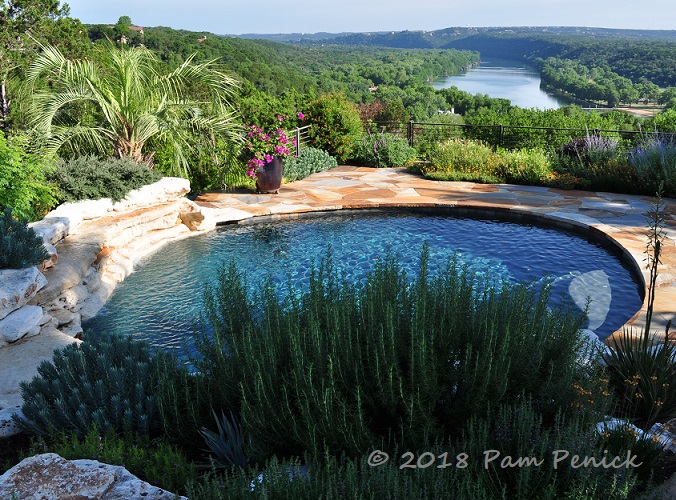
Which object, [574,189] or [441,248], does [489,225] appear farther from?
[574,189]

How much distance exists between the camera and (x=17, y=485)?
237 cm

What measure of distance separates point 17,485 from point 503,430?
203 centimetres

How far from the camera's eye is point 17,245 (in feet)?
16.2

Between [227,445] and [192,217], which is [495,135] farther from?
[227,445]

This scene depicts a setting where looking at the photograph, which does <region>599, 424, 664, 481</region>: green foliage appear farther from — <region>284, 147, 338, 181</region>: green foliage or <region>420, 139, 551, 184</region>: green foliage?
<region>284, 147, 338, 181</region>: green foliage

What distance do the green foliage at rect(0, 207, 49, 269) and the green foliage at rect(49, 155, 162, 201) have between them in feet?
7.80

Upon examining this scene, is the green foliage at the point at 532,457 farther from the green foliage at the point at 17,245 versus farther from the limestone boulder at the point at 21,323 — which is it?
the green foliage at the point at 17,245

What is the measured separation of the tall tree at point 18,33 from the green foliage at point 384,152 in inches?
266

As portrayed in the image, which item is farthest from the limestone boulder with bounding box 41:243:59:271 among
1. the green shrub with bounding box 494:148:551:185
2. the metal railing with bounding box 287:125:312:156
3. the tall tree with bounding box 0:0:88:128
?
the green shrub with bounding box 494:148:551:185

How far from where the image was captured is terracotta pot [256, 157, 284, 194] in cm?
1025

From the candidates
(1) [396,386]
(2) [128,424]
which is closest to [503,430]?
(1) [396,386]

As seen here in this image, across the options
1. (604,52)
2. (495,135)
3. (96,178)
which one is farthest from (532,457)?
(604,52)

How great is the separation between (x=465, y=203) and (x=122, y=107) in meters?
5.45

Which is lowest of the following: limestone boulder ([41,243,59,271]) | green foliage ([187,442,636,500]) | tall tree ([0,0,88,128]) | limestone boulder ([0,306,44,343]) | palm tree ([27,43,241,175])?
limestone boulder ([0,306,44,343])
